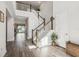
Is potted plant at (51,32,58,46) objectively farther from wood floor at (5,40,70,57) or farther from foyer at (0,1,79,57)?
wood floor at (5,40,70,57)

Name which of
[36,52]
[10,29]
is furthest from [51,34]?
[10,29]

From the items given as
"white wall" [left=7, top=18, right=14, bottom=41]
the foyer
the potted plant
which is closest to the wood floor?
the foyer

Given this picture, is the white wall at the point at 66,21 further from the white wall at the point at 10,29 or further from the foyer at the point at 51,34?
the white wall at the point at 10,29

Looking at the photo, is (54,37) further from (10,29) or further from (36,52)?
(10,29)

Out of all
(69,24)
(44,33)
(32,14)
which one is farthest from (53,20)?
(32,14)

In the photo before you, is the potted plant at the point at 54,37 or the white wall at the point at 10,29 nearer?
the potted plant at the point at 54,37

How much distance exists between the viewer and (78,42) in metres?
4.59

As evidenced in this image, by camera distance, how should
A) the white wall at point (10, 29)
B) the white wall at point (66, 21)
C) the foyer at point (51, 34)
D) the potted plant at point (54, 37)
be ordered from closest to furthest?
the foyer at point (51, 34) < the white wall at point (66, 21) < the potted plant at point (54, 37) < the white wall at point (10, 29)

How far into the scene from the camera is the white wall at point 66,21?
479 cm

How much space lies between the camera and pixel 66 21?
18.7 ft

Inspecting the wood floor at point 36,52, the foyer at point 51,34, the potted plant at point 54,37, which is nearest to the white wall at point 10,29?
the foyer at point 51,34

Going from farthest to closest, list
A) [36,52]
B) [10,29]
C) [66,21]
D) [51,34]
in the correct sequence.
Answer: [10,29] → [51,34] → [66,21] → [36,52]

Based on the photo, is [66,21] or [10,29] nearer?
[66,21]

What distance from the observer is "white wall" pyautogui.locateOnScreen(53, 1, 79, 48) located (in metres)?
4.79
